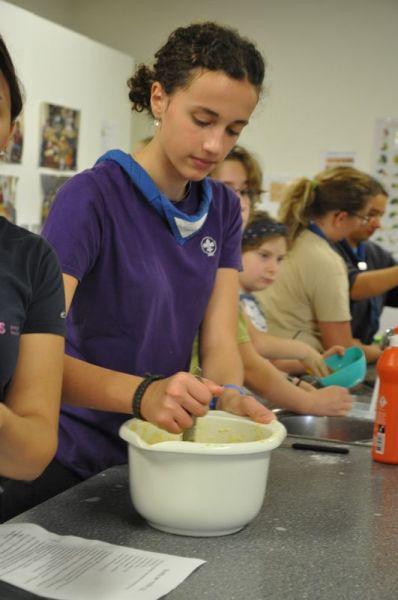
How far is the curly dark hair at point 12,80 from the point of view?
0.96 metres

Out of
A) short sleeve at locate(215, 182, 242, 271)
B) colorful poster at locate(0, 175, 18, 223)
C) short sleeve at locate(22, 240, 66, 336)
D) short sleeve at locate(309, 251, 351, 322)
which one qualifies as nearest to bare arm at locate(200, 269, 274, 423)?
short sleeve at locate(215, 182, 242, 271)

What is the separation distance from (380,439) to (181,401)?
21.1 inches

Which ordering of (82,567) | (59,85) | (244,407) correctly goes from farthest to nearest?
1. (59,85)
2. (244,407)
3. (82,567)

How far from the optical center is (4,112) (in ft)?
3.14

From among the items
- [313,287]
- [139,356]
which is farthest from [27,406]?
[313,287]

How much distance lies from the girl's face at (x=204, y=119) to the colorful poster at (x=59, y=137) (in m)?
2.30

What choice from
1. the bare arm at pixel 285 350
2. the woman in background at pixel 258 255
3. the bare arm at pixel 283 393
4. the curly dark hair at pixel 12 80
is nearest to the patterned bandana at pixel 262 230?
the woman in background at pixel 258 255

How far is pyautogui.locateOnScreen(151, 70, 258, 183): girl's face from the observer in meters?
1.24

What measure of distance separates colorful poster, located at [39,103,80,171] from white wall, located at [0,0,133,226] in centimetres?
3

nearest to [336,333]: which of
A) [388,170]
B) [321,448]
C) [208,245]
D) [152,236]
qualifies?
[321,448]

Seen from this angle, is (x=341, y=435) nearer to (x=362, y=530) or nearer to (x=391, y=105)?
(x=362, y=530)

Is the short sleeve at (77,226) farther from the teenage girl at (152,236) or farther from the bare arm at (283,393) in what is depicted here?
the bare arm at (283,393)

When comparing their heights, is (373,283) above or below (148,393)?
above

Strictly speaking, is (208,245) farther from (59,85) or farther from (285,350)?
(59,85)
